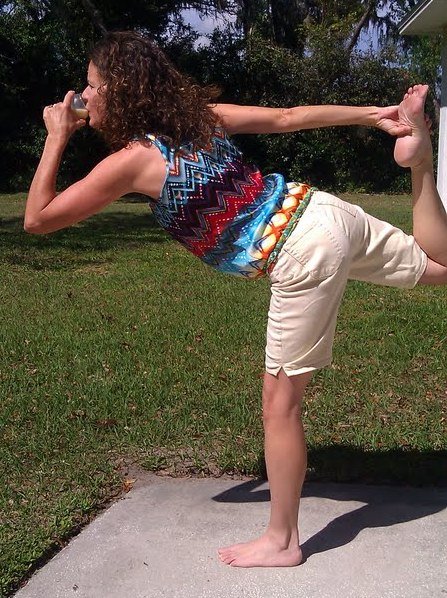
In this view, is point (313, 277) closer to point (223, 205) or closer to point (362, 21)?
point (223, 205)

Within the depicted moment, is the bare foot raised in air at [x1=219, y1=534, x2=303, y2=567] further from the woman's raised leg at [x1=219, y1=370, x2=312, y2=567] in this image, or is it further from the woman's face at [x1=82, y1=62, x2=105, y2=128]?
the woman's face at [x1=82, y1=62, x2=105, y2=128]

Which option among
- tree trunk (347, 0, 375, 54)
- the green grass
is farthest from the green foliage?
the green grass

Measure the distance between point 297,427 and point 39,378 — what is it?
8.27 ft

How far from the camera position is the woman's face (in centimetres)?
262

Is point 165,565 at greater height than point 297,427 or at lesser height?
lesser

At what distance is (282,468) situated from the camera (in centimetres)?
271

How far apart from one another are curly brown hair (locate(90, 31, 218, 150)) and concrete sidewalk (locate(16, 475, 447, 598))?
57.3 inches

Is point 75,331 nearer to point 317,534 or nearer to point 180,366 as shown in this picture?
point 180,366

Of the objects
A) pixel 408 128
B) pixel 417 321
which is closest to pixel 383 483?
pixel 408 128

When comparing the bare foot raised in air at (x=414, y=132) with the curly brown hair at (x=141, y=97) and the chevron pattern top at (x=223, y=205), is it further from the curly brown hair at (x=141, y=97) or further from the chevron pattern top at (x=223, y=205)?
the curly brown hair at (x=141, y=97)

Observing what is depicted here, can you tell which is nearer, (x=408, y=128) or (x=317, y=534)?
(x=408, y=128)

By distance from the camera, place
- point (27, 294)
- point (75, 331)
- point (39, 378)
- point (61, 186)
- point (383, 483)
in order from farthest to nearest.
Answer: point (61, 186), point (27, 294), point (75, 331), point (39, 378), point (383, 483)

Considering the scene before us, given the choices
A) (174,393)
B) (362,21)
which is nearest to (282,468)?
(174,393)

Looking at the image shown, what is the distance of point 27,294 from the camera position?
7438mm
